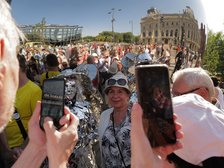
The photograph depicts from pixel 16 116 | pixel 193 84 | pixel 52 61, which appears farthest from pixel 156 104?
pixel 52 61

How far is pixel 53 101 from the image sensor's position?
1.28 meters

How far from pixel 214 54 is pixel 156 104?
47.7 feet

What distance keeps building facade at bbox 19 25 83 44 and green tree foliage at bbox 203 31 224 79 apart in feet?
30.0

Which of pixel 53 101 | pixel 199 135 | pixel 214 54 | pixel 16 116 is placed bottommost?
pixel 214 54

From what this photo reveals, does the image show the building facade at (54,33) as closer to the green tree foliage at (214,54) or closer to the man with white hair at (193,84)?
the man with white hair at (193,84)

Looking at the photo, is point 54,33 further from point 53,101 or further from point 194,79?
point 53,101

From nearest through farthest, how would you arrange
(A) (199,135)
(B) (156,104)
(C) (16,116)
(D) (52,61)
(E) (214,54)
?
(B) (156,104), (A) (199,135), (C) (16,116), (D) (52,61), (E) (214,54)

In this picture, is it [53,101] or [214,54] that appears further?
[214,54]

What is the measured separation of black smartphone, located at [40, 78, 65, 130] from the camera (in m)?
1.21

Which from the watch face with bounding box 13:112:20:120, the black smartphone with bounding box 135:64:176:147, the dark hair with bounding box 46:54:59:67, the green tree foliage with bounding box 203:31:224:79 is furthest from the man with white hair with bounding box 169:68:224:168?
the green tree foliage with bounding box 203:31:224:79

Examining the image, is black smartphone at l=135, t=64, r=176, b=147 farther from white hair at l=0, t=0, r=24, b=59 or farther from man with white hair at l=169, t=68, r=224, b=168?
white hair at l=0, t=0, r=24, b=59

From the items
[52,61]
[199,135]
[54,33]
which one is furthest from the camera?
[52,61]

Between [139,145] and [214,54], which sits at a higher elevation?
[139,145]

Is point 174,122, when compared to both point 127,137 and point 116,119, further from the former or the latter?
point 116,119
